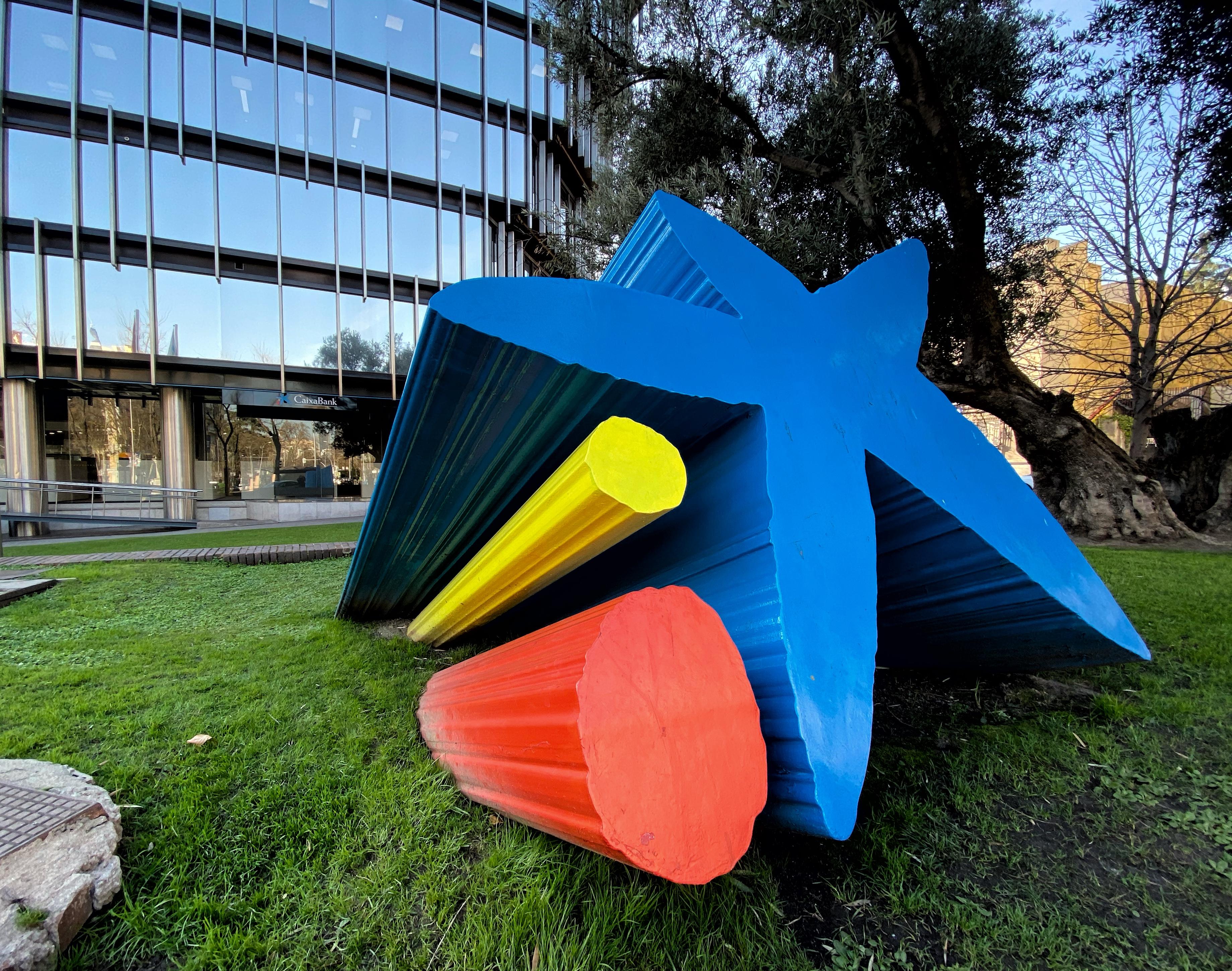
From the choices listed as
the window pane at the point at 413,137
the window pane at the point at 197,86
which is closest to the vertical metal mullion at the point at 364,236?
the window pane at the point at 413,137

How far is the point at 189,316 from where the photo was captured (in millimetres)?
15766

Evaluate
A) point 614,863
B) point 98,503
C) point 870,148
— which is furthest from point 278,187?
point 614,863

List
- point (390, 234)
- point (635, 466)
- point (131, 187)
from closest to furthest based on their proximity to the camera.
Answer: point (635, 466) < point (131, 187) < point (390, 234)

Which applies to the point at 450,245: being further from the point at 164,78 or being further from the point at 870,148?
the point at 870,148

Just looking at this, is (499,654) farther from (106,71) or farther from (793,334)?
(106,71)

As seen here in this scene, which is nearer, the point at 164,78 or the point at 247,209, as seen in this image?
the point at 164,78

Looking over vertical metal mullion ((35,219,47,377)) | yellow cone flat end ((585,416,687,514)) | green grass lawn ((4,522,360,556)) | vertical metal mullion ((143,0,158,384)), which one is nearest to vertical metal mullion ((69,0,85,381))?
vertical metal mullion ((35,219,47,377))

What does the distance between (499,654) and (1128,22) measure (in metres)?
11.3

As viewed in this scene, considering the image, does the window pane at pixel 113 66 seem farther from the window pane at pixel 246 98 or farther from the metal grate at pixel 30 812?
the metal grate at pixel 30 812

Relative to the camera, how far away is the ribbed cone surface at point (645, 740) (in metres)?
1.19

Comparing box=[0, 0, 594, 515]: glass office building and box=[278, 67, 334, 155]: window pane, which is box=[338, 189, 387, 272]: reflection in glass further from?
box=[278, 67, 334, 155]: window pane

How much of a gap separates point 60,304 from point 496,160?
1234 cm

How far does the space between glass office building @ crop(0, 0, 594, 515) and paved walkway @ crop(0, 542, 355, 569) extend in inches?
351

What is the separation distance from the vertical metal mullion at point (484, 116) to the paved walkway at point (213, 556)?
11.4 meters
